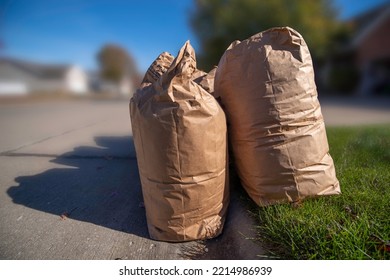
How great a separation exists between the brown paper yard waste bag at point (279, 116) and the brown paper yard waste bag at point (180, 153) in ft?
0.61

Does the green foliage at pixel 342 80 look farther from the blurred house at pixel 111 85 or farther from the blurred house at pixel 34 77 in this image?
the blurred house at pixel 34 77

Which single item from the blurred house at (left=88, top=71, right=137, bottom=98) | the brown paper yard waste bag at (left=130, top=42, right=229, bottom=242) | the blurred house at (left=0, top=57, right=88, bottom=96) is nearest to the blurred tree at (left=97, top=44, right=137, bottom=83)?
the blurred house at (left=88, top=71, right=137, bottom=98)

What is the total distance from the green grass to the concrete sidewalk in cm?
15

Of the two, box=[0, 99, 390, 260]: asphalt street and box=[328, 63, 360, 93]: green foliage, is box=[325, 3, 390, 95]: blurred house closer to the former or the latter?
box=[328, 63, 360, 93]: green foliage

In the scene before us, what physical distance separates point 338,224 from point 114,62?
1688mm

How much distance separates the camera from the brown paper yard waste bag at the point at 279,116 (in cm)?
114

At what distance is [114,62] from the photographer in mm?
1506

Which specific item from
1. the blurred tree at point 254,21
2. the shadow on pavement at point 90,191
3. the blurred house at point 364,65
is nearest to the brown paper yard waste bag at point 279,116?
the shadow on pavement at point 90,191

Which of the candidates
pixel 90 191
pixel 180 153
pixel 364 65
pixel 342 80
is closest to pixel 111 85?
pixel 90 191

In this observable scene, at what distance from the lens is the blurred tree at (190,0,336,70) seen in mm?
4727

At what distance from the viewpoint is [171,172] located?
1.11 metres

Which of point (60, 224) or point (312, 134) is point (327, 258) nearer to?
point (312, 134)

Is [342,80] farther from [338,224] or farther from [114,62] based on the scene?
[114,62]

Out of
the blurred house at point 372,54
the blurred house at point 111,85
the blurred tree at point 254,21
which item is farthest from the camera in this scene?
the blurred house at point 372,54
